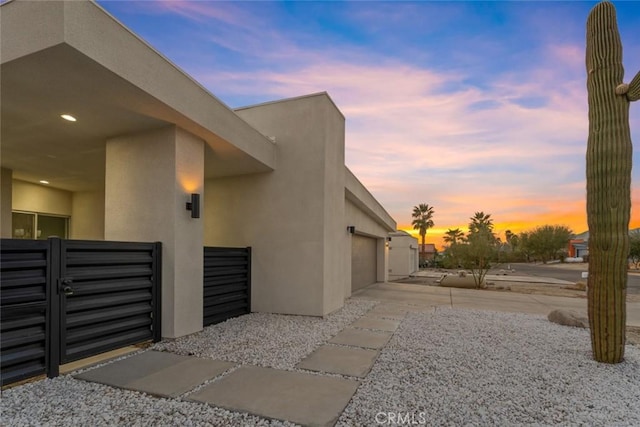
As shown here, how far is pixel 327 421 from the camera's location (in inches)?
101

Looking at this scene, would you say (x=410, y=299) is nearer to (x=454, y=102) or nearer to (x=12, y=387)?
(x=454, y=102)

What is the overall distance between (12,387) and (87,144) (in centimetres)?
399

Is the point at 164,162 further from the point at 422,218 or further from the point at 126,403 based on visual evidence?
the point at 422,218

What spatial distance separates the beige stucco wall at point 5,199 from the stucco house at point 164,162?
28 mm

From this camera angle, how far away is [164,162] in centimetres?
491

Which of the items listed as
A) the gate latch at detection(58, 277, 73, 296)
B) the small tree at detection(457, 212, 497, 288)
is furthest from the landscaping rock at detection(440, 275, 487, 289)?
the gate latch at detection(58, 277, 73, 296)

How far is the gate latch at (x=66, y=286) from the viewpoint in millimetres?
3541

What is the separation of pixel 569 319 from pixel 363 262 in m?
7.65

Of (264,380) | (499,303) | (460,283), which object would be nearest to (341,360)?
(264,380)

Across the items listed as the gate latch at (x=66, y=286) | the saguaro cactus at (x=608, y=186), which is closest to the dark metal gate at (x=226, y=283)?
the gate latch at (x=66, y=286)

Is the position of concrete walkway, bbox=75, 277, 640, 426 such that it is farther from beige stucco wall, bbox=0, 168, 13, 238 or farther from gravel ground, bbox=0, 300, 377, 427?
beige stucco wall, bbox=0, 168, 13, 238

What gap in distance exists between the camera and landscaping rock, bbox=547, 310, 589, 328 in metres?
6.18

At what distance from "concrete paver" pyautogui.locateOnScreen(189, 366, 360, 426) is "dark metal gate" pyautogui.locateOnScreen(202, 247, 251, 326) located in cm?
246

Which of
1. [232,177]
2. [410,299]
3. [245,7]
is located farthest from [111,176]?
[410,299]
